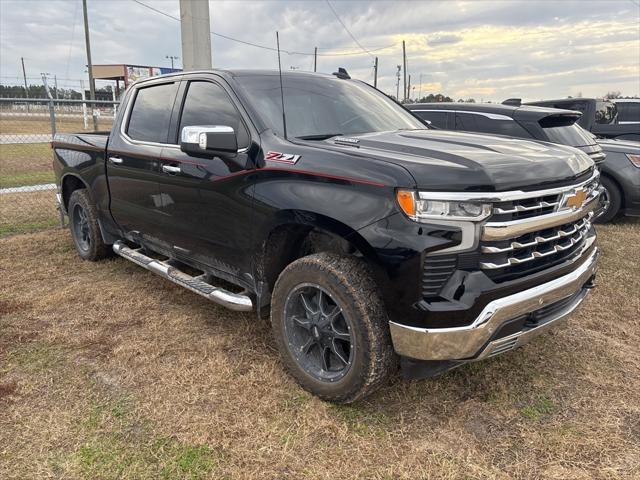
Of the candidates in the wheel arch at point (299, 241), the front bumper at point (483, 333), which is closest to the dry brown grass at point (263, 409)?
the front bumper at point (483, 333)

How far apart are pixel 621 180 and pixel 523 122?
97.5 inches

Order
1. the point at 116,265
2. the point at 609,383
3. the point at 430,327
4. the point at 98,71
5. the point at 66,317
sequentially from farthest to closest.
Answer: the point at 98,71 < the point at 116,265 < the point at 66,317 < the point at 609,383 < the point at 430,327

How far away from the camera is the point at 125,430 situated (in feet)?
8.86

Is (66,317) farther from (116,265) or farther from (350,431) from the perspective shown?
(350,431)

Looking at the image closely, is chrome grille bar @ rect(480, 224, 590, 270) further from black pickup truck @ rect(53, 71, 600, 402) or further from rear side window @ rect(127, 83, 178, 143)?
rear side window @ rect(127, 83, 178, 143)

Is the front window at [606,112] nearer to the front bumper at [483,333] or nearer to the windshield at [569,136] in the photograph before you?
the windshield at [569,136]

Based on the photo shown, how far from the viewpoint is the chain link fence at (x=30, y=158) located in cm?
738

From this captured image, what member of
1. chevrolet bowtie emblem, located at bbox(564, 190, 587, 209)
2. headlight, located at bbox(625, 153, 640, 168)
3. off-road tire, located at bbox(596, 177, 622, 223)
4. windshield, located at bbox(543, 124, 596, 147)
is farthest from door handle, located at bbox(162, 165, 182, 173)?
headlight, located at bbox(625, 153, 640, 168)

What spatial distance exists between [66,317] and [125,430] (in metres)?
1.85

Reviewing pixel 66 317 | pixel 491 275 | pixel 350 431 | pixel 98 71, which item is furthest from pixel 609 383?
pixel 98 71

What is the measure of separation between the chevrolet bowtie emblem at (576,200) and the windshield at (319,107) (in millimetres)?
1366

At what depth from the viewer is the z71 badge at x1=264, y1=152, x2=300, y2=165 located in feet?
9.53

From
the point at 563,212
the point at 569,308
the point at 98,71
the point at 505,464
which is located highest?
the point at 98,71

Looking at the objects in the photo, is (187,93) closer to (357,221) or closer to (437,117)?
(357,221)
